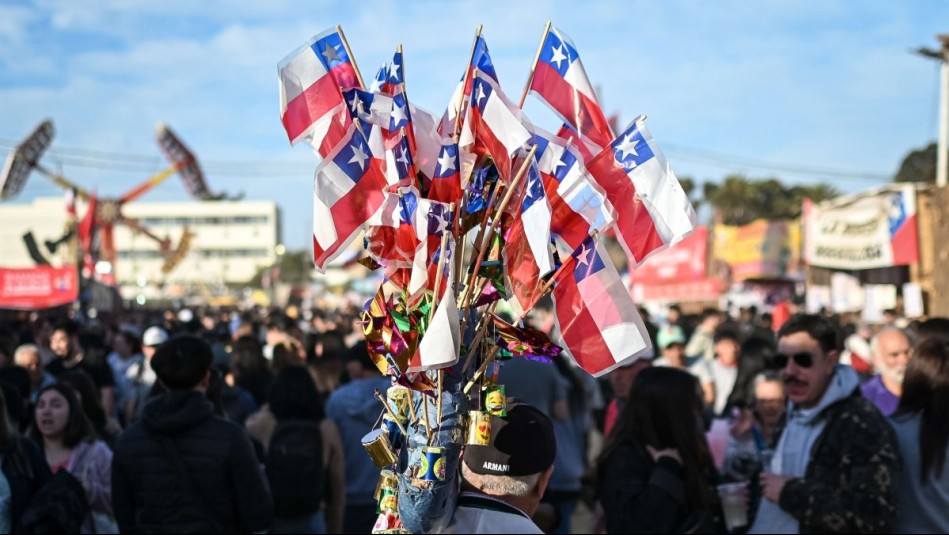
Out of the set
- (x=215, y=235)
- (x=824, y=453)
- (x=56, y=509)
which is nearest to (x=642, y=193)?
(x=824, y=453)

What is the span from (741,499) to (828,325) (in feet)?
2.85

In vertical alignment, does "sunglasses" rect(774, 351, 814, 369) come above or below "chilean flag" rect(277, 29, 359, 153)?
below

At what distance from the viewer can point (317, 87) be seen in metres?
2.50

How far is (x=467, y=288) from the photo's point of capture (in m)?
2.42

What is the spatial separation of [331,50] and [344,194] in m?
0.41

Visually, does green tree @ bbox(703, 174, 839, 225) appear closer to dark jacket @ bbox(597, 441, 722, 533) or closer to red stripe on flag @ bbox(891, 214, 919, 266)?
red stripe on flag @ bbox(891, 214, 919, 266)

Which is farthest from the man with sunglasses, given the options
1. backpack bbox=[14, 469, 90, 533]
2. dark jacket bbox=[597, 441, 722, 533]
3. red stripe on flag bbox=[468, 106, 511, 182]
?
backpack bbox=[14, 469, 90, 533]

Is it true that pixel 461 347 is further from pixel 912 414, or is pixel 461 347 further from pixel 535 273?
pixel 912 414

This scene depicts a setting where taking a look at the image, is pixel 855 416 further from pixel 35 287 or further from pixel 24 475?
pixel 35 287

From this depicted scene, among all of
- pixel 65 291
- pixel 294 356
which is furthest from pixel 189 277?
pixel 294 356

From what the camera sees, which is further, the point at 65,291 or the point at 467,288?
the point at 65,291

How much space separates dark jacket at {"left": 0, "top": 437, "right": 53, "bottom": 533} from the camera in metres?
4.29

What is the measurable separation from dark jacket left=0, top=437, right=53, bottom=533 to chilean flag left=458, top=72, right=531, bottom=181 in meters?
3.06

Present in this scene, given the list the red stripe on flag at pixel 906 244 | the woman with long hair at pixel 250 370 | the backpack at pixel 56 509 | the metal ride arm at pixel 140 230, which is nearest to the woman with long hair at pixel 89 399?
the backpack at pixel 56 509
